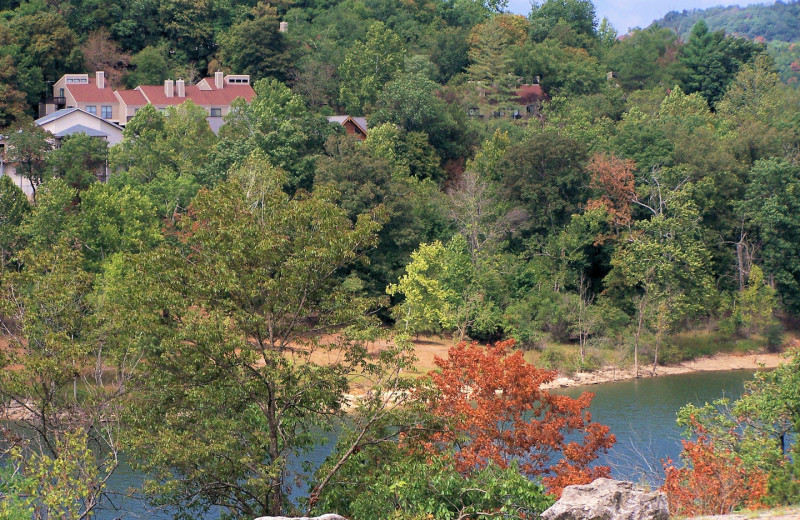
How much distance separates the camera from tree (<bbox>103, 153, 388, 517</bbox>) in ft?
61.3

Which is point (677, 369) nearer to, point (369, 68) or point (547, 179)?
point (547, 179)

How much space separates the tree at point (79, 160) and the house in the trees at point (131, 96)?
8.19m

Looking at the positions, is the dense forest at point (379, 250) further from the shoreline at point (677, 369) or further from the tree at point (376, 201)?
the shoreline at point (677, 369)


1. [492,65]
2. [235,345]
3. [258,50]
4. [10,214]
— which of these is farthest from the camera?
[492,65]

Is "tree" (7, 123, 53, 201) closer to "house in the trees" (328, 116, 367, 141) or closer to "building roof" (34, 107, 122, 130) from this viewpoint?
"building roof" (34, 107, 122, 130)

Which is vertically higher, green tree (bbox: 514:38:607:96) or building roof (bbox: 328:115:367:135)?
green tree (bbox: 514:38:607:96)

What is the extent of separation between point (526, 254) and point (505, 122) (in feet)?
47.4

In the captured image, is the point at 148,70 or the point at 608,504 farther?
the point at 148,70

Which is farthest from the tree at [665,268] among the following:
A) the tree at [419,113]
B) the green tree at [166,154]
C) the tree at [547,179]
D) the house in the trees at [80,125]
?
the house in the trees at [80,125]

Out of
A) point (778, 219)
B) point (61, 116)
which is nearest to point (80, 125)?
point (61, 116)

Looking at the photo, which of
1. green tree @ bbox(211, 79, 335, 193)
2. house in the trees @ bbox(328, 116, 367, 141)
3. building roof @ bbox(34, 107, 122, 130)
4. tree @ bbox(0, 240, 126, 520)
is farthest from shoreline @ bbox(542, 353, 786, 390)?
building roof @ bbox(34, 107, 122, 130)

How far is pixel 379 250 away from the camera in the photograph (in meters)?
47.1

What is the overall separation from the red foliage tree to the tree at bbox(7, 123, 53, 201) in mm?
37090

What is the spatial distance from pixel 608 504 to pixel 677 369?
32.5m
